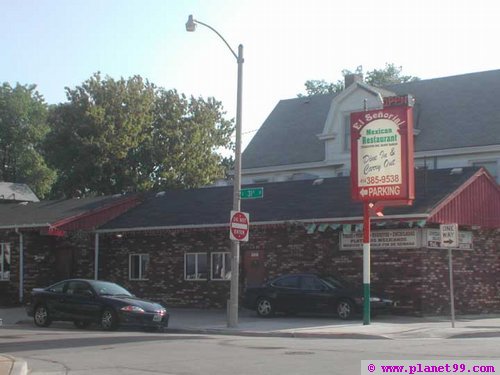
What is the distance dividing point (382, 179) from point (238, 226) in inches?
179

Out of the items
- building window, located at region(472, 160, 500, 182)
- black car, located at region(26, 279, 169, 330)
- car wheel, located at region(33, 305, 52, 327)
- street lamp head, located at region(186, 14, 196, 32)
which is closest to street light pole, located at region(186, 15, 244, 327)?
street lamp head, located at region(186, 14, 196, 32)

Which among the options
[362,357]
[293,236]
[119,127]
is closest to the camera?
[362,357]

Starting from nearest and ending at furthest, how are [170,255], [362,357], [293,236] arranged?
1. [362,357]
2. [293,236]
3. [170,255]

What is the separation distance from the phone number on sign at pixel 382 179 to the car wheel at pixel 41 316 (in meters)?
10.1

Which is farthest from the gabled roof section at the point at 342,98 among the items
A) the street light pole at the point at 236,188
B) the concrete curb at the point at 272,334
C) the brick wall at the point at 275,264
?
the concrete curb at the point at 272,334

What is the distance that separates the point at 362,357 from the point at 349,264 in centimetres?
1355

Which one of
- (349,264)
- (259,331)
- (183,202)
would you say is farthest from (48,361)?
(183,202)

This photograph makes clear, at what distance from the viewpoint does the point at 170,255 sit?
3177 centimetres

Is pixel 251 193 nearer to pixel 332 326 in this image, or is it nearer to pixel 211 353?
pixel 332 326

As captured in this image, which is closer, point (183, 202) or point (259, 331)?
point (259, 331)

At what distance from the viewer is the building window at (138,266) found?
32.5 metres

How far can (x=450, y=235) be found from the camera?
2117cm

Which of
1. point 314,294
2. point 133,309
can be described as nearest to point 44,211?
point 314,294

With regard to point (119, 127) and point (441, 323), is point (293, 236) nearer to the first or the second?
point (441, 323)
